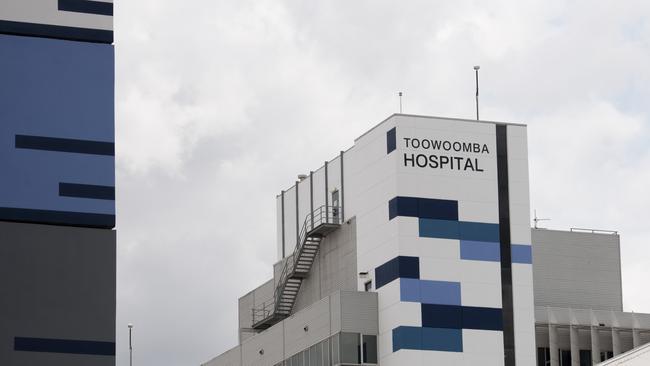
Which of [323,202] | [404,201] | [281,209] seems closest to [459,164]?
[404,201]

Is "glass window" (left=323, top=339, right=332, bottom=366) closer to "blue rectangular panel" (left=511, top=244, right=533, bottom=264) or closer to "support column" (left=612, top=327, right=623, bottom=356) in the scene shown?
"blue rectangular panel" (left=511, top=244, right=533, bottom=264)

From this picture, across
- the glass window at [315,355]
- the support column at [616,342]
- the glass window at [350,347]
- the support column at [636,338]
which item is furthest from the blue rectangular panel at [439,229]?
the support column at [636,338]

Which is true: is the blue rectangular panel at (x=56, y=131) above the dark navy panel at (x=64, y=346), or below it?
above

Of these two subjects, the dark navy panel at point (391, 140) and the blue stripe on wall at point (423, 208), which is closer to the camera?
the blue stripe on wall at point (423, 208)

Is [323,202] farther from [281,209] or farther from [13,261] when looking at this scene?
[13,261]

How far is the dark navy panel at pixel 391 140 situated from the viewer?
4195 inches

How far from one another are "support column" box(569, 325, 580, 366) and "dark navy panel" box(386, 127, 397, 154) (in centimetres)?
2142

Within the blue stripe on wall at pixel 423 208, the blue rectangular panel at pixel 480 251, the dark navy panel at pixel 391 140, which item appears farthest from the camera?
the blue rectangular panel at pixel 480 251

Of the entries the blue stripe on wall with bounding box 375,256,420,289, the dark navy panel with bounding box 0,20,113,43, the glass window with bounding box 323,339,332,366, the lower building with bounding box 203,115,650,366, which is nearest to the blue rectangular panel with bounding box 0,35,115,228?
the dark navy panel with bounding box 0,20,113,43

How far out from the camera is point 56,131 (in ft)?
86.4

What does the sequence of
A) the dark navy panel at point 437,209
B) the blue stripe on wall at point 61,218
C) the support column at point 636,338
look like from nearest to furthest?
the blue stripe on wall at point 61,218
the dark navy panel at point 437,209
the support column at point 636,338

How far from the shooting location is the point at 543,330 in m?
117

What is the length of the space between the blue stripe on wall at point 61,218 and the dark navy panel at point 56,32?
9.98 feet

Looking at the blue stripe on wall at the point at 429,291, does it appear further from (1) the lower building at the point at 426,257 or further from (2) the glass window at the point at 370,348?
(2) the glass window at the point at 370,348
